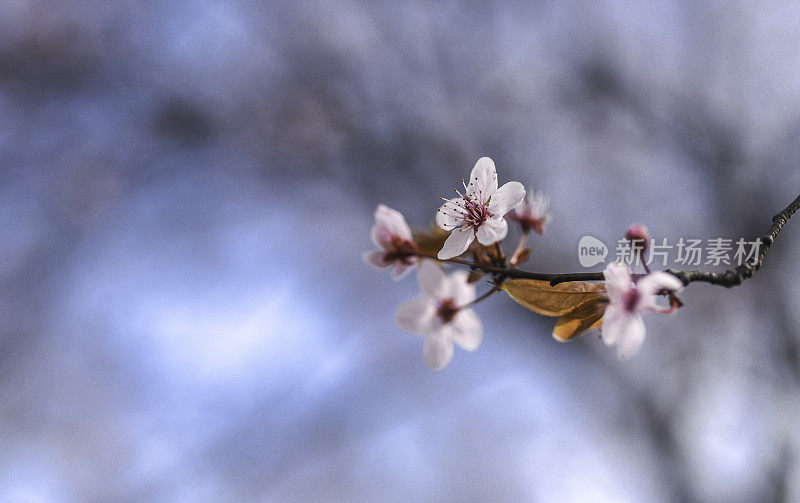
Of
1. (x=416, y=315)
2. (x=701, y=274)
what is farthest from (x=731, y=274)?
(x=416, y=315)

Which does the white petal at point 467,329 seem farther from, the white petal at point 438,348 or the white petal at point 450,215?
the white petal at point 450,215

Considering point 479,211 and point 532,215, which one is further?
point 532,215

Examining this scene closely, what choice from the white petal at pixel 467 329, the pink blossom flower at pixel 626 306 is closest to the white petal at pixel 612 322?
the pink blossom flower at pixel 626 306

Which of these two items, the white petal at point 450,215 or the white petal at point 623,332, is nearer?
the white petal at point 623,332

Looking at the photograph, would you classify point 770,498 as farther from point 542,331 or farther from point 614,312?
point 614,312

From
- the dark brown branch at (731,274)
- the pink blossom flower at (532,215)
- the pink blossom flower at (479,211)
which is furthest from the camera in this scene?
the pink blossom flower at (532,215)

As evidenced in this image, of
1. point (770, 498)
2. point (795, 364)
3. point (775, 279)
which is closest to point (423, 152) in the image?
point (775, 279)

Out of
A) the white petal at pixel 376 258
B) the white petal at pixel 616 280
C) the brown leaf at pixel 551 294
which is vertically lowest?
the white petal at pixel 616 280

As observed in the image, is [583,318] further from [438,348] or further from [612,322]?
[438,348]
